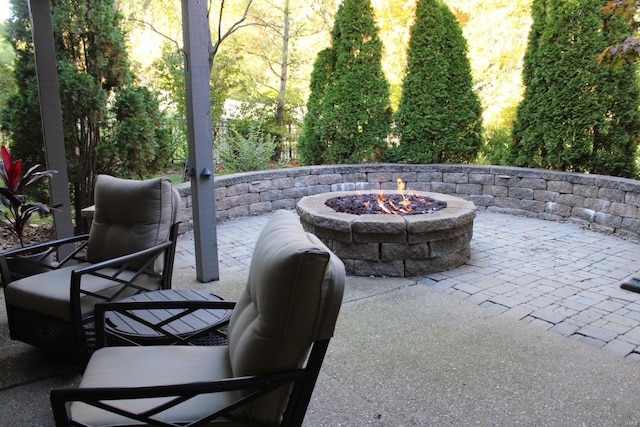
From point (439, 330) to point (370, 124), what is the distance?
183 inches

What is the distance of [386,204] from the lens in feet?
15.0

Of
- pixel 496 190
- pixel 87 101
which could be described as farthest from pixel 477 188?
pixel 87 101

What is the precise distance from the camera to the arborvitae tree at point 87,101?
4668mm

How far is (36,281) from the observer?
98.1 inches

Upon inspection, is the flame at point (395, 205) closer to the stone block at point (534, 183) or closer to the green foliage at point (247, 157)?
the stone block at point (534, 183)

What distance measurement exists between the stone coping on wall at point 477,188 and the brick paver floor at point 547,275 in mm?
245

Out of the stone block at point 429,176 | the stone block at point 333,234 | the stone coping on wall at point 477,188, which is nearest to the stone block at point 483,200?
the stone coping on wall at point 477,188

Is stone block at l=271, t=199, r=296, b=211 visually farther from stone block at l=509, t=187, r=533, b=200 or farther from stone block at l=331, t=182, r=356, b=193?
stone block at l=509, t=187, r=533, b=200

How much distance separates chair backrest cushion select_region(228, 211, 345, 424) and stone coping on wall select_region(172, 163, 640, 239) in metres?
3.91

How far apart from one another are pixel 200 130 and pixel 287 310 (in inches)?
95.6

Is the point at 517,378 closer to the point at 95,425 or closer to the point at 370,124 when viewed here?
the point at 95,425

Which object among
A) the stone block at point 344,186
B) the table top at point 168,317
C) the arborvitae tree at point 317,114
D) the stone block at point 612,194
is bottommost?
the table top at point 168,317

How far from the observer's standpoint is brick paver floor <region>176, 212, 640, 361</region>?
2914mm

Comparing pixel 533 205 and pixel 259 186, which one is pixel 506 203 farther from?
pixel 259 186
